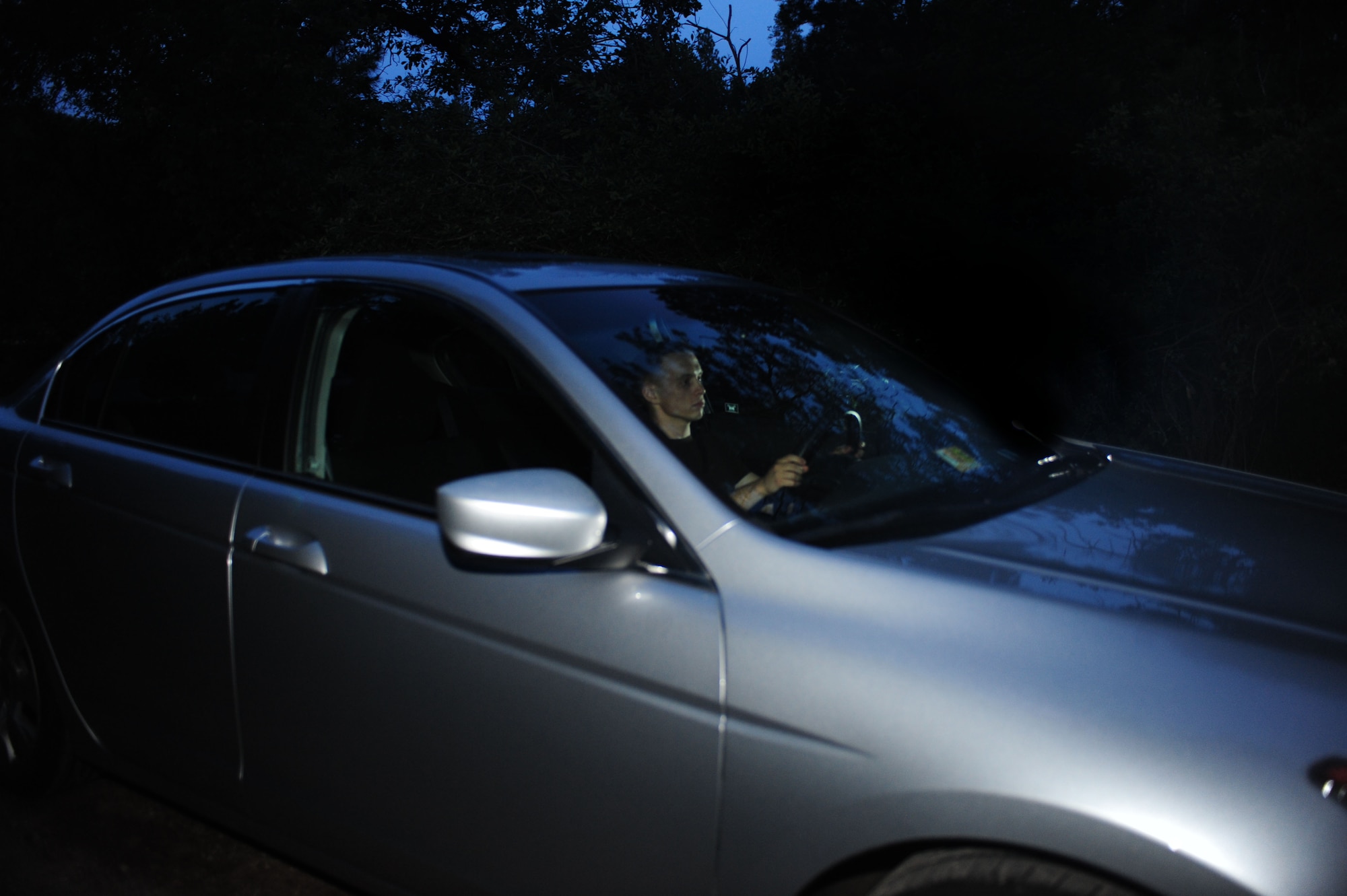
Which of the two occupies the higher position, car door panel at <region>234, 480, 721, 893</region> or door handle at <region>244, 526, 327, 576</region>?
door handle at <region>244, 526, 327, 576</region>

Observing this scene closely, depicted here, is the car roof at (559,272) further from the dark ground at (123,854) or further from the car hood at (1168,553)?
the dark ground at (123,854)

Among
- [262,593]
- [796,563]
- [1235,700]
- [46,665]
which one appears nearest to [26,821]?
[46,665]

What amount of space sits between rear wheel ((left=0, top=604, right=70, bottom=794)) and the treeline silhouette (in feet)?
5.41

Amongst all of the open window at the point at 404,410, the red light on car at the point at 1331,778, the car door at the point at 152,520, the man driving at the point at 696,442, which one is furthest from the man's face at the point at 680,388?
the red light on car at the point at 1331,778

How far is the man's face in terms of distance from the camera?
2703 mm

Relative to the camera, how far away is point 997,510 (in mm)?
2436

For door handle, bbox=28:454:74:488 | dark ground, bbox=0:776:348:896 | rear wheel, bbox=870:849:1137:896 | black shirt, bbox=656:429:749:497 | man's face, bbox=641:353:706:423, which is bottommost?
dark ground, bbox=0:776:348:896

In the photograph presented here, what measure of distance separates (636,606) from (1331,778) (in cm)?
109

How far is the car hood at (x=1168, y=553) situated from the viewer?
198cm

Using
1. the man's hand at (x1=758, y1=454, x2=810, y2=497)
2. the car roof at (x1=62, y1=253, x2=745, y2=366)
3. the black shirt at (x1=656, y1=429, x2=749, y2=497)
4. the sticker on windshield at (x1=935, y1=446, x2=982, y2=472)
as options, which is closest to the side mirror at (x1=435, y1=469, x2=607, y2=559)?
the black shirt at (x1=656, y1=429, x2=749, y2=497)

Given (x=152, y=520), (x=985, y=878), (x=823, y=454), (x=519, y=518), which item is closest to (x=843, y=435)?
(x=823, y=454)

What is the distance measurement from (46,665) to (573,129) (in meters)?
8.70

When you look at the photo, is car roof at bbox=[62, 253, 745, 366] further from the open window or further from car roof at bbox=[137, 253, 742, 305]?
the open window

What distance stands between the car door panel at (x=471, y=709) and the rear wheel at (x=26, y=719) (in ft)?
3.59
